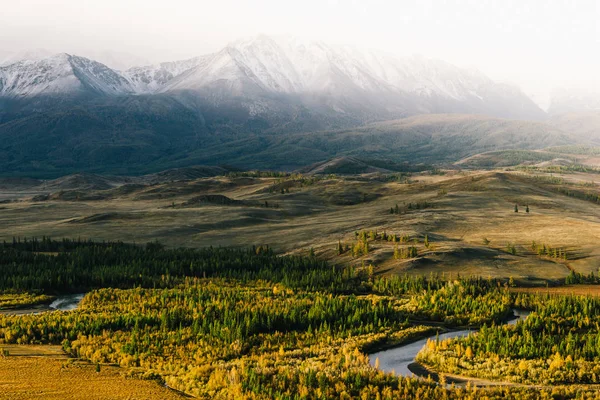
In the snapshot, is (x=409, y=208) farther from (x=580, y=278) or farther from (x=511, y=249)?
(x=580, y=278)

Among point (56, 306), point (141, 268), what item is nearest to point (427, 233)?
point (141, 268)

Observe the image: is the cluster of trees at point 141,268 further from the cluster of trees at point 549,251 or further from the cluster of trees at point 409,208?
the cluster of trees at point 409,208

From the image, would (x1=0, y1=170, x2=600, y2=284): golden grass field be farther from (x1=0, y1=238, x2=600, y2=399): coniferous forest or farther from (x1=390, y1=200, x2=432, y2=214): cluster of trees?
(x1=0, y1=238, x2=600, y2=399): coniferous forest

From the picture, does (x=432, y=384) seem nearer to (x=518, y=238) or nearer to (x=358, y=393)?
(x=358, y=393)

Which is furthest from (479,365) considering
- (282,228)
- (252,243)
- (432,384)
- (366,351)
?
(282,228)

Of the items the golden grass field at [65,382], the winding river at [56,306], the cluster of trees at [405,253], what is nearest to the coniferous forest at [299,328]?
the golden grass field at [65,382]

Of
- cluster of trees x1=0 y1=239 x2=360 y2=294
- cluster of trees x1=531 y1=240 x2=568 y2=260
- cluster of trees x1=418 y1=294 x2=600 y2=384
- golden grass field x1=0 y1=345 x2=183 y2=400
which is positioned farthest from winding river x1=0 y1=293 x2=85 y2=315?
cluster of trees x1=531 y1=240 x2=568 y2=260
